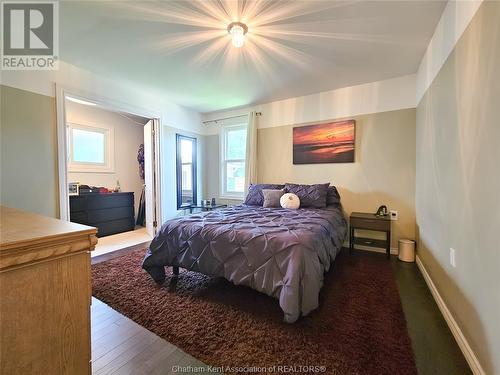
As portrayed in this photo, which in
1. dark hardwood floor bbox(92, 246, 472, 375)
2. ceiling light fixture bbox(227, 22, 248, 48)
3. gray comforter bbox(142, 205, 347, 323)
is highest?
ceiling light fixture bbox(227, 22, 248, 48)

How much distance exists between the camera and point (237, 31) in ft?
6.67

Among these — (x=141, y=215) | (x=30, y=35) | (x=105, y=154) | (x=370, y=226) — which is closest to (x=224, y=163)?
(x=141, y=215)

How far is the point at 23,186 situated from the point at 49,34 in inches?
61.6

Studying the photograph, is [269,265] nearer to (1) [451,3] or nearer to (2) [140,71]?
(1) [451,3]

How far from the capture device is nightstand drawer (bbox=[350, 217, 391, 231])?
2.91m

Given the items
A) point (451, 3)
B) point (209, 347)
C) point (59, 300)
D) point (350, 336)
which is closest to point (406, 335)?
point (350, 336)

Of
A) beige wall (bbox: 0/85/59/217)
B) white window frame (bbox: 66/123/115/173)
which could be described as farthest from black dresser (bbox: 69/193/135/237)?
beige wall (bbox: 0/85/59/217)

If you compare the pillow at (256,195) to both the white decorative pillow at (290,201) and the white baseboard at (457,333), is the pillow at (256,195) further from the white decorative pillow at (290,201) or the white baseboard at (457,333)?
the white baseboard at (457,333)

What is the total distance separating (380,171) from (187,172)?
3.53m

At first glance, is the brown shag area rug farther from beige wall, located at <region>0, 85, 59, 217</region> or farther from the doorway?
the doorway

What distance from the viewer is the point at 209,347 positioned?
4.64ft

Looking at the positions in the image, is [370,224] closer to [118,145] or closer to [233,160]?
[233,160]

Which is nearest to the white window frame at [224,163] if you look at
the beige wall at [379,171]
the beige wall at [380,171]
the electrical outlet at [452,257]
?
the beige wall at [379,171]

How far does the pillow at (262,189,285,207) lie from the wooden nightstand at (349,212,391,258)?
1038mm
